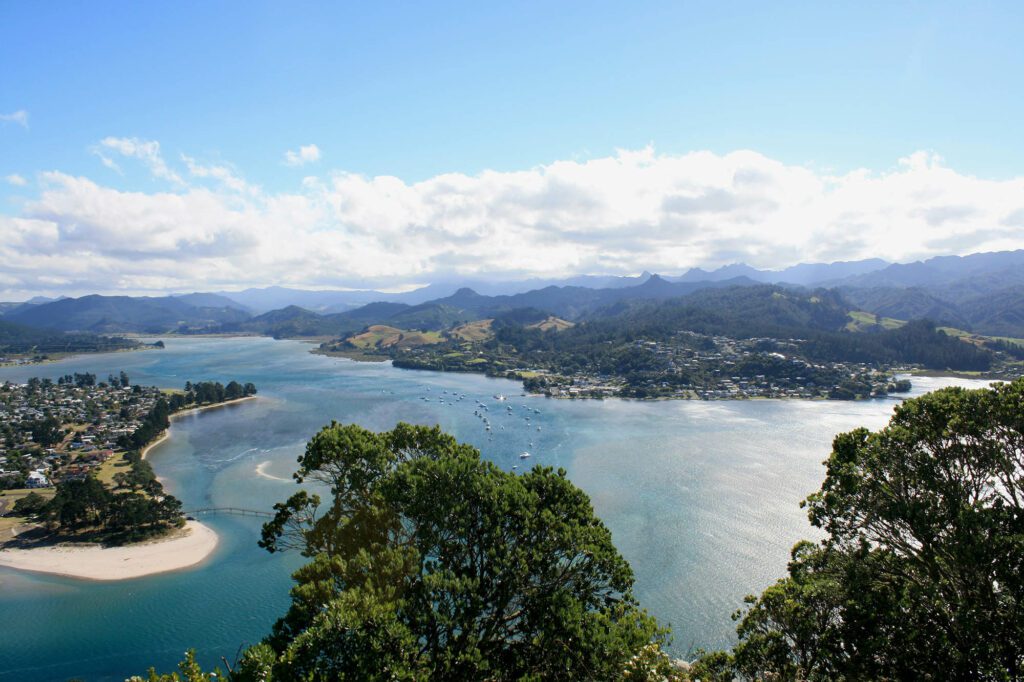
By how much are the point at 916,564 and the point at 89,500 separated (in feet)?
147

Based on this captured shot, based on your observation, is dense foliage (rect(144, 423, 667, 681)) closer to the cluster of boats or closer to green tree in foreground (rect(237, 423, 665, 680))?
green tree in foreground (rect(237, 423, 665, 680))

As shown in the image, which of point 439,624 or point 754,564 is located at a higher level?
point 439,624

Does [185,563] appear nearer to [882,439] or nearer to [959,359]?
[882,439]

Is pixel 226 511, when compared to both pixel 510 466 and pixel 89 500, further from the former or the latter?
pixel 510 466

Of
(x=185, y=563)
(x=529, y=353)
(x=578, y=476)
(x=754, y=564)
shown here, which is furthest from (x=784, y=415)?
(x=529, y=353)

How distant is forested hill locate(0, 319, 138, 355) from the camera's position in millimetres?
171250

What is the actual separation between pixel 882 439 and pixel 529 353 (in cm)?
13396

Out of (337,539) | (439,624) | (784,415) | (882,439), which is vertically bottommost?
(784,415)

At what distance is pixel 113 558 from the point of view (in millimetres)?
32094

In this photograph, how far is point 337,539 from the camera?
39.2 ft

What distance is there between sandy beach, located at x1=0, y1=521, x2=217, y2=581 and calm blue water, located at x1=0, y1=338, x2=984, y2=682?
85cm

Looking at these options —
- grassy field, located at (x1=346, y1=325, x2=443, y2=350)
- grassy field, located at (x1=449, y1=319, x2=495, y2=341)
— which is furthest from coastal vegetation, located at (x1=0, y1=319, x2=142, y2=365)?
grassy field, located at (x1=449, y1=319, x2=495, y2=341)

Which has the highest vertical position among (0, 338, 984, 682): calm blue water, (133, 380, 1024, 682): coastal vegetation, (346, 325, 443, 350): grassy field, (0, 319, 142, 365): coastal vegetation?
(0, 319, 142, 365): coastal vegetation

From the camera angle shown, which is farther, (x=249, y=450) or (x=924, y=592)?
(x=249, y=450)
